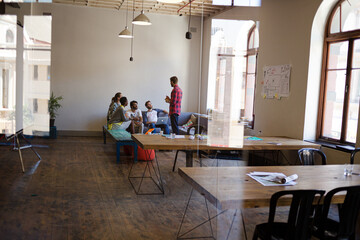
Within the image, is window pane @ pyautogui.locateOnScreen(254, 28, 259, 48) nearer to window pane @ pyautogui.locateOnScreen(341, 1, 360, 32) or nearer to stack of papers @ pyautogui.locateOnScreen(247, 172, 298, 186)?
window pane @ pyautogui.locateOnScreen(341, 1, 360, 32)

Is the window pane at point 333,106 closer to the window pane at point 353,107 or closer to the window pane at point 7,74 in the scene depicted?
the window pane at point 353,107

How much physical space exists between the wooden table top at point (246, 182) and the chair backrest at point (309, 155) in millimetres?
103

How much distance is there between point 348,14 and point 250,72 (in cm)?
128

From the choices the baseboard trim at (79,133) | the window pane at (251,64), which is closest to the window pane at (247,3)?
the window pane at (251,64)

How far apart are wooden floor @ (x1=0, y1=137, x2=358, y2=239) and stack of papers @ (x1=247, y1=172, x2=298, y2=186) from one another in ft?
0.82

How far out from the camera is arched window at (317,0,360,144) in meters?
2.59

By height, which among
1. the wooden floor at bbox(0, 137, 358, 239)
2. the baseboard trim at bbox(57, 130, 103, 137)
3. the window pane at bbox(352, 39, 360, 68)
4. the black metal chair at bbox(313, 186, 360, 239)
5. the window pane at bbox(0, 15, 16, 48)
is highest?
the window pane at bbox(352, 39, 360, 68)

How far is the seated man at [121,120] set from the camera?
6.98 m

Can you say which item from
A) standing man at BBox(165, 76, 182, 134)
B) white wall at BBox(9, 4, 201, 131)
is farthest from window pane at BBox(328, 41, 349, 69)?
white wall at BBox(9, 4, 201, 131)

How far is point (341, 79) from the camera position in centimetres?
335

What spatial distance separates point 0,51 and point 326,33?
2.21m

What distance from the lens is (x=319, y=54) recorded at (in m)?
2.92

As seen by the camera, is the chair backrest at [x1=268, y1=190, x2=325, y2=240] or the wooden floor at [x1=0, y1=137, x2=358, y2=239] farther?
the wooden floor at [x1=0, y1=137, x2=358, y2=239]

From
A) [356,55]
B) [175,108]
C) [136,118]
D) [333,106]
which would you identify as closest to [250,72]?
[333,106]
